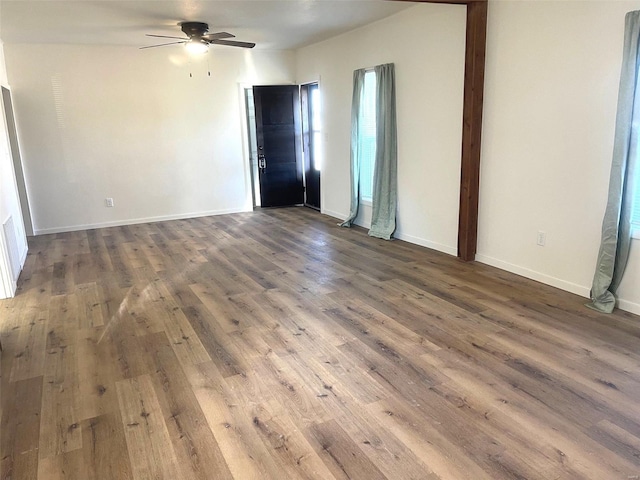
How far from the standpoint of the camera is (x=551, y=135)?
3.72 metres

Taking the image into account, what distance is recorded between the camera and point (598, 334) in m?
3.00

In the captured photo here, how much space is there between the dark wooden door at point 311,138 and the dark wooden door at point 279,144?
0.10m

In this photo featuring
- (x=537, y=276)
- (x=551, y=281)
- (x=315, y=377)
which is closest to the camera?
(x=315, y=377)

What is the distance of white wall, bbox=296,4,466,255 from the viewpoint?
4.57m

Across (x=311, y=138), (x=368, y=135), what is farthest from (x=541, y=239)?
(x=311, y=138)

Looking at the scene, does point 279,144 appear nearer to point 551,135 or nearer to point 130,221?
point 130,221

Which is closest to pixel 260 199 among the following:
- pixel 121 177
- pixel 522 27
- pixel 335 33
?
pixel 121 177

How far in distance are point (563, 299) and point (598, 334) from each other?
0.62 metres

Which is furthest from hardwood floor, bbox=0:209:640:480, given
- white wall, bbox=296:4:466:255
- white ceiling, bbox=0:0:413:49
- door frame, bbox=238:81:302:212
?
door frame, bbox=238:81:302:212

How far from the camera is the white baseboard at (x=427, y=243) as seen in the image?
16.0 feet

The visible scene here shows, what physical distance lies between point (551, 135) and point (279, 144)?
4722 mm

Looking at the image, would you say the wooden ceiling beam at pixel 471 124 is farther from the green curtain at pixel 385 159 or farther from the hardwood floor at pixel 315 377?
the green curtain at pixel 385 159

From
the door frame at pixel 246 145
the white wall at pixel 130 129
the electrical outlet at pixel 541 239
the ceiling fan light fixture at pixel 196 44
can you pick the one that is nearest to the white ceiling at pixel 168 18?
the ceiling fan light fixture at pixel 196 44

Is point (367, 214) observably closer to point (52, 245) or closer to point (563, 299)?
point (563, 299)
